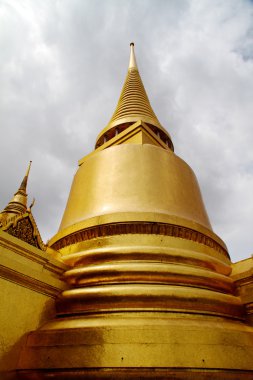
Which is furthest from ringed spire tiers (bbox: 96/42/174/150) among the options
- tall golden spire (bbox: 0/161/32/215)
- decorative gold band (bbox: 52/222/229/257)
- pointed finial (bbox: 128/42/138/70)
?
decorative gold band (bbox: 52/222/229/257)

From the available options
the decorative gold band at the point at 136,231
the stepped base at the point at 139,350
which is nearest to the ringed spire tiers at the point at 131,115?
the decorative gold band at the point at 136,231

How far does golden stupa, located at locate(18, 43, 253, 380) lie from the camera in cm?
221

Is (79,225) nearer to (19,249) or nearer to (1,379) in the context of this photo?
(19,249)

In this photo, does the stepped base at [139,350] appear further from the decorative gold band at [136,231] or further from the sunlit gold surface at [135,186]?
the sunlit gold surface at [135,186]

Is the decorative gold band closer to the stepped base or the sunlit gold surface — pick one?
the sunlit gold surface

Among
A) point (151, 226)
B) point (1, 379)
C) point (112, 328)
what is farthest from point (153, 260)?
point (1, 379)

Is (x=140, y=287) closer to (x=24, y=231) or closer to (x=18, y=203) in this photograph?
(x=24, y=231)

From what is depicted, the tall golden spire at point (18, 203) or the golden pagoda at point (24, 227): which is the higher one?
the tall golden spire at point (18, 203)

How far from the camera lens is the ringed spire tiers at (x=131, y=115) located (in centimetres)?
632

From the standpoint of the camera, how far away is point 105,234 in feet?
11.4

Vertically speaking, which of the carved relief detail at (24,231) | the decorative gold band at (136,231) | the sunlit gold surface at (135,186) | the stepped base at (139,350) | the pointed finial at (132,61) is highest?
the pointed finial at (132,61)

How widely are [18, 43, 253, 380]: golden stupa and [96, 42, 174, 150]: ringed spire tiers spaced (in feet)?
5.87

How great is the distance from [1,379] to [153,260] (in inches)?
63.3

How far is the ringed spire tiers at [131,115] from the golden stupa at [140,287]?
70.5 inches
